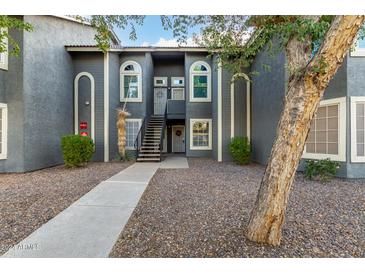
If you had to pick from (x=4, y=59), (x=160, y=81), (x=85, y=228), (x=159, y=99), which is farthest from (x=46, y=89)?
(x=85, y=228)

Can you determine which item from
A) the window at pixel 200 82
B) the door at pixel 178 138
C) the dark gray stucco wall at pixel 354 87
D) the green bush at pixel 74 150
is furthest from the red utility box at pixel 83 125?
the dark gray stucco wall at pixel 354 87

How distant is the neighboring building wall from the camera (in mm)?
7754

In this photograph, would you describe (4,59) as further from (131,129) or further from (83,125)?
(131,129)

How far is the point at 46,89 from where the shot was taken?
8.65 metres

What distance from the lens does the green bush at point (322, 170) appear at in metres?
6.02

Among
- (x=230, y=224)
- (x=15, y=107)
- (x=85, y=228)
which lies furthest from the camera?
(x=15, y=107)

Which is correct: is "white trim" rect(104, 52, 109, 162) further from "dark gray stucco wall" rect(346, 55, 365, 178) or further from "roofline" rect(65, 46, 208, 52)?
"dark gray stucco wall" rect(346, 55, 365, 178)

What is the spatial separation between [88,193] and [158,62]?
1156 cm

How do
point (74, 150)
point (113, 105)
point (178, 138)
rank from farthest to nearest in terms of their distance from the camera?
point (178, 138), point (113, 105), point (74, 150)

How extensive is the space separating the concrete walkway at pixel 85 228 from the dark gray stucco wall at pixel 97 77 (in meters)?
6.77

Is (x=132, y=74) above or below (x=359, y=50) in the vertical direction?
above

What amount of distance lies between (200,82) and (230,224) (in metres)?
9.85

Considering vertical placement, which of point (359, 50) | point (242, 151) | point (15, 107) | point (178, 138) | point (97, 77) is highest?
point (97, 77)
